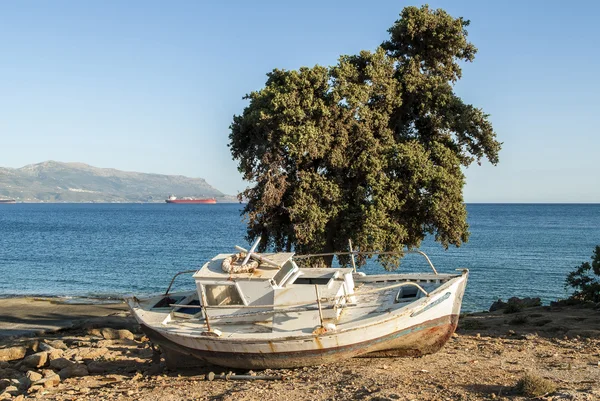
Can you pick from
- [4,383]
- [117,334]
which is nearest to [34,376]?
[4,383]

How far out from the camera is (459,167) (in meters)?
22.4

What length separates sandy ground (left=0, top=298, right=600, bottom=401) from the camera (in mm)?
11742

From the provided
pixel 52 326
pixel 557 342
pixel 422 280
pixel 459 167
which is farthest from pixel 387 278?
pixel 52 326

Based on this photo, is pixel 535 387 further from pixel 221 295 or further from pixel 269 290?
pixel 221 295

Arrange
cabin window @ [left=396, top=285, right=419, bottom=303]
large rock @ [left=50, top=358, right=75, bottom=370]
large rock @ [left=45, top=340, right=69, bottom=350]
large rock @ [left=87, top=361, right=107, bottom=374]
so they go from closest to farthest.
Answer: cabin window @ [left=396, top=285, right=419, bottom=303] < large rock @ [left=87, top=361, right=107, bottom=374] < large rock @ [left=50, top=358, right=75, bottom=370] < large rock @ [left=45, top=340, right=69, bottom=350]

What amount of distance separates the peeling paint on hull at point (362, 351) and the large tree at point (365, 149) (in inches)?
239

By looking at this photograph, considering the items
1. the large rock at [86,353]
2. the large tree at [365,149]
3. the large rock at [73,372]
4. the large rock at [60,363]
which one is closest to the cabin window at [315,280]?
the large tree at [365,149]

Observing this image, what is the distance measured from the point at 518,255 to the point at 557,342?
128ft

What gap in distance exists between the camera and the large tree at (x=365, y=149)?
20484 millimetres

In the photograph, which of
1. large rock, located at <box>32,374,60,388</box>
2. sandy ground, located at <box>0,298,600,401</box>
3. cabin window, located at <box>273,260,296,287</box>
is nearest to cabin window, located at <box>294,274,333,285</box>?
cabin window, located at <box>273,260,296,287</box>

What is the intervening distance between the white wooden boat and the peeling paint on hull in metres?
0.02

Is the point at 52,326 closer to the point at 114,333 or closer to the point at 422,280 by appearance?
the point at 114,333

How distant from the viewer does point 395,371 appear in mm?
13352

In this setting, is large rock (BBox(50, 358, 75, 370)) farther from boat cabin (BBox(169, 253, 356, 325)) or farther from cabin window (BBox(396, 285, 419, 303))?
cabin window (BBox(396, 285, 419, 303))
